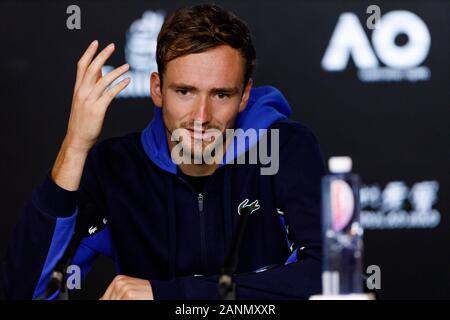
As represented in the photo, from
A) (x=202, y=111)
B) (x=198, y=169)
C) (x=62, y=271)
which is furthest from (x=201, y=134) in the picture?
(x=62, y=271)

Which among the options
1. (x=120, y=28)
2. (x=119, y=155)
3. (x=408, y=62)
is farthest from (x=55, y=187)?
(x=408, y=62)

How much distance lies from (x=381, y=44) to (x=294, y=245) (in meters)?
1.42

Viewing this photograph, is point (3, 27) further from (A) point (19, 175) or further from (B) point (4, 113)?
(A) point (19, 175)

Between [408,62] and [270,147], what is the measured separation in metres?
1.30

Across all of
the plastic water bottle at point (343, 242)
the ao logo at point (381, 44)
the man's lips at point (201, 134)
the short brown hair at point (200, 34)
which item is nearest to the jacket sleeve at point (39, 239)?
the man's lips at point (201, 134)

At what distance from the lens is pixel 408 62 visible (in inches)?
133

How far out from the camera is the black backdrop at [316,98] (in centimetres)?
333

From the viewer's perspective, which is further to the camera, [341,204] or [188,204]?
[188,204]

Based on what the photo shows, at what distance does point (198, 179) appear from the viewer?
2.32 m

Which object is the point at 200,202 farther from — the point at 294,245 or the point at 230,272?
the point at 230,272

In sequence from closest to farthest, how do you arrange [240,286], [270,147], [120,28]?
[240,286] → [270,147] → [120,28]

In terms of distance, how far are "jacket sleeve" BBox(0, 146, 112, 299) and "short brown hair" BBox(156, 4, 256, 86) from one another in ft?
1.47

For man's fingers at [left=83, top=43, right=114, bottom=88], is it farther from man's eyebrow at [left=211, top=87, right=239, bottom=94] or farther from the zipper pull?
the zipper pull

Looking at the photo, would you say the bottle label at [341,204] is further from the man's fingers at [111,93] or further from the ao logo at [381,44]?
the ao logo at [381,44]
